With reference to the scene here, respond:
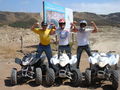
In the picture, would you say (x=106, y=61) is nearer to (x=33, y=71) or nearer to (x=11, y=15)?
(x=33, y=71)

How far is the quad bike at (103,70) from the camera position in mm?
8227

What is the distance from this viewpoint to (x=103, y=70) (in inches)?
335

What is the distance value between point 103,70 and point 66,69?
1086 millimetres

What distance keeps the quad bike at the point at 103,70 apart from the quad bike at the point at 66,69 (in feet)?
0.95

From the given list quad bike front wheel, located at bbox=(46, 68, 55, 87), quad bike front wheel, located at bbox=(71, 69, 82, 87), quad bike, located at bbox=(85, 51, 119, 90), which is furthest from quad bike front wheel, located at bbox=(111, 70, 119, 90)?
quad bike front wheel, located at bbox=(46, 68, 55, 87)

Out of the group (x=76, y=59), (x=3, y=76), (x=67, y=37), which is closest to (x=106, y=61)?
(x=76, y=59)

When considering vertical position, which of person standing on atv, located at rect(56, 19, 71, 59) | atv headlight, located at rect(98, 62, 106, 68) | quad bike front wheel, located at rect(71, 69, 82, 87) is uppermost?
person standing on atv, located at rect(56, 19, 71, 59)

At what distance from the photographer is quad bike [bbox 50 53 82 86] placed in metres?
8.62

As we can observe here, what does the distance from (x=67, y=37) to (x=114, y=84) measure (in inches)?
89.8

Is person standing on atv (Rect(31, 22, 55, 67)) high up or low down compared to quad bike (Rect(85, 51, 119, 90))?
up

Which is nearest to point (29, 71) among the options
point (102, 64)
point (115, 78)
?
point (102, 64)

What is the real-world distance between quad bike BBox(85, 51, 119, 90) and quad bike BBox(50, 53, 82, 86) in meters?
0.29

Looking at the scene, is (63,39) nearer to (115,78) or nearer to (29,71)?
(29,71)

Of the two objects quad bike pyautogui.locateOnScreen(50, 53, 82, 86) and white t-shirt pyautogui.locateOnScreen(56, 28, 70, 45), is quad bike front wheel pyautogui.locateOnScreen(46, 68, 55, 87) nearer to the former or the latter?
quad bike pyautogui.locateOnScreen(50, 53, 82, 86)
